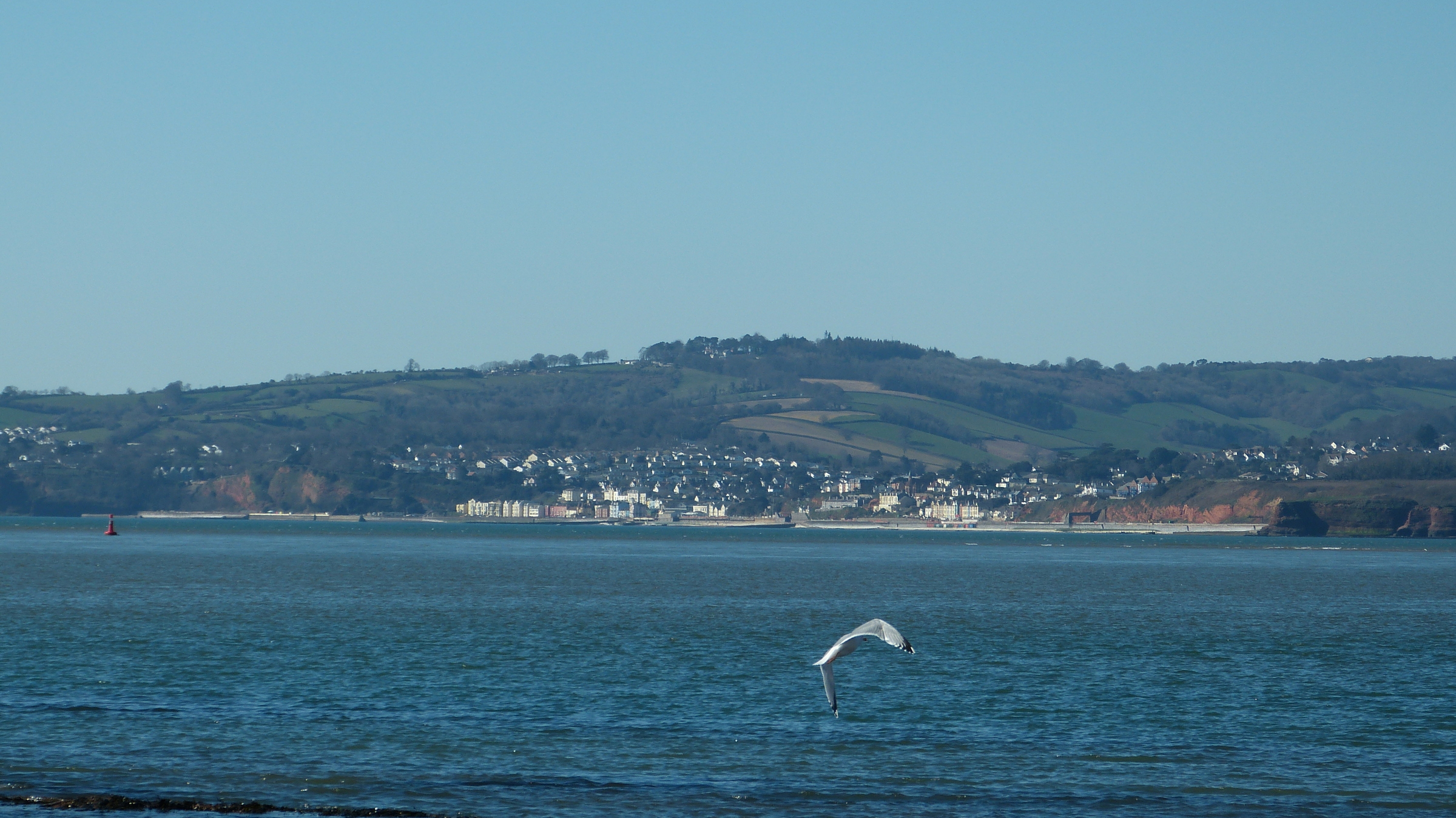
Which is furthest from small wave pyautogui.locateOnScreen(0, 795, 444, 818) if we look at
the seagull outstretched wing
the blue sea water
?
the seagull outstretched wing

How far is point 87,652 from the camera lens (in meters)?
43.6

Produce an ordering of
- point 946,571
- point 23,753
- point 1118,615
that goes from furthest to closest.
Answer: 1. point 946,571
2. point 1118,615
3. point 23,753

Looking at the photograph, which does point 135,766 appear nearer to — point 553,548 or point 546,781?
point 546,781

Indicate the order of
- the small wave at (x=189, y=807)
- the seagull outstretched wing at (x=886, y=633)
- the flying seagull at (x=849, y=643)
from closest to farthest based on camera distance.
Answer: the seagull outstretched wing at (x=886, y=633)
the flying seagull at (x=849, y=643)
the small wave at (x=189, y=807)

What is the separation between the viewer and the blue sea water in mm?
24984

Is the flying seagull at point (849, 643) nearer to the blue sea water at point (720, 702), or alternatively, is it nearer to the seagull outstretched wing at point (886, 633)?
the seagull outstretched wing at point (886, 633)

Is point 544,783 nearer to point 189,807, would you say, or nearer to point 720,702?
point 189,807

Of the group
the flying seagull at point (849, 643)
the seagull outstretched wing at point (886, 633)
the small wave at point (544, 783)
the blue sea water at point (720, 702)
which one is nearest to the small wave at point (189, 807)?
the blue sea water at point (720, 702)

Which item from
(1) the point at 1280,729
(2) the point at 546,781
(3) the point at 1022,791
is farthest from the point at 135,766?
(1) the point at 1280,729

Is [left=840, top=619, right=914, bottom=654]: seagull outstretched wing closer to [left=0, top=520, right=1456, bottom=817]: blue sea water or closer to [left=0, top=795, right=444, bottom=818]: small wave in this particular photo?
[left=0, top=520, right=1456, bottom=817]: blue sea water

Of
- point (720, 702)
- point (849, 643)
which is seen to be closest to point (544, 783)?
point (849, 643)

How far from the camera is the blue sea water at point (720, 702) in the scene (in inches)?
984

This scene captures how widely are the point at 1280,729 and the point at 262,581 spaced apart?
64.1m

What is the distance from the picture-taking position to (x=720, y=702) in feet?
115
